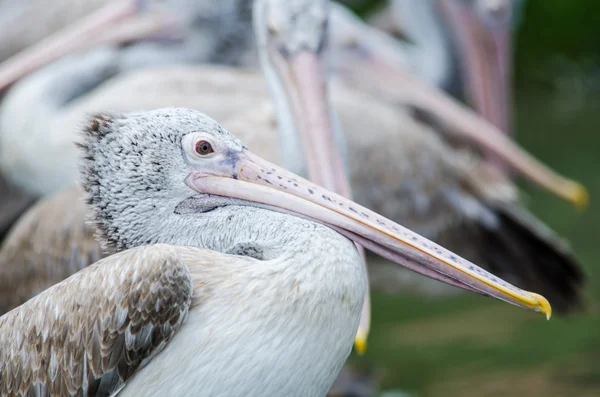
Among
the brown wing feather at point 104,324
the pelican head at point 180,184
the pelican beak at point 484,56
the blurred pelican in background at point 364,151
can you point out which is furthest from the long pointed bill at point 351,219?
the pelican beak at point 484,56

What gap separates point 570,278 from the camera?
4.65 m

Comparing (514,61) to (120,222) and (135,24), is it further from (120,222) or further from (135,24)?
(120,222)

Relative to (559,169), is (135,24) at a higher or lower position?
lower

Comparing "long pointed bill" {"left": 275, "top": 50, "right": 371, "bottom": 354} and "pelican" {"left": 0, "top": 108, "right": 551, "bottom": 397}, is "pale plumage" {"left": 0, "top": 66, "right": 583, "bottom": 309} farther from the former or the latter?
"pelican" {"left": 0, "top": 108, "right": 551, "bottom": 397}

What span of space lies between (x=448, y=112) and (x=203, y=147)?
9.45 feet

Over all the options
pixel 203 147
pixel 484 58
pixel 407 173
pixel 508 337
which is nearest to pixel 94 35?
pixel 407 173

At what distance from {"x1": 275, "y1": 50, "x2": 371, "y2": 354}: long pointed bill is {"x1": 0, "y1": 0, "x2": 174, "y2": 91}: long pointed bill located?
161 centimetres

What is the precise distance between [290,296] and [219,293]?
0.15m

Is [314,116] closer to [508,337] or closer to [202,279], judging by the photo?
[202,279]

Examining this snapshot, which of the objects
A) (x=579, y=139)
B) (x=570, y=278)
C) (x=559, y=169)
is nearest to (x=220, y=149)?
(x=570, y=278)

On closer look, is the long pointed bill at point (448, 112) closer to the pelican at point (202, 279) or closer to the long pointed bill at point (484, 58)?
the long pointed bill at point (484, 58)

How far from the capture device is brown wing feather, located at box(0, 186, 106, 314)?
3.52 meters

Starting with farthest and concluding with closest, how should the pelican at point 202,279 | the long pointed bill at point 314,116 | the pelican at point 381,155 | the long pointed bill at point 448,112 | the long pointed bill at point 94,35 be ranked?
the long pointed bill at point 94,35 < the long pointed bill at point 448,112 < the pelican at point 381,155 < the long pointed bill at point 314,116 < the pelican at point 202,279

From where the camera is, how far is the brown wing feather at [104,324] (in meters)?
2.14
